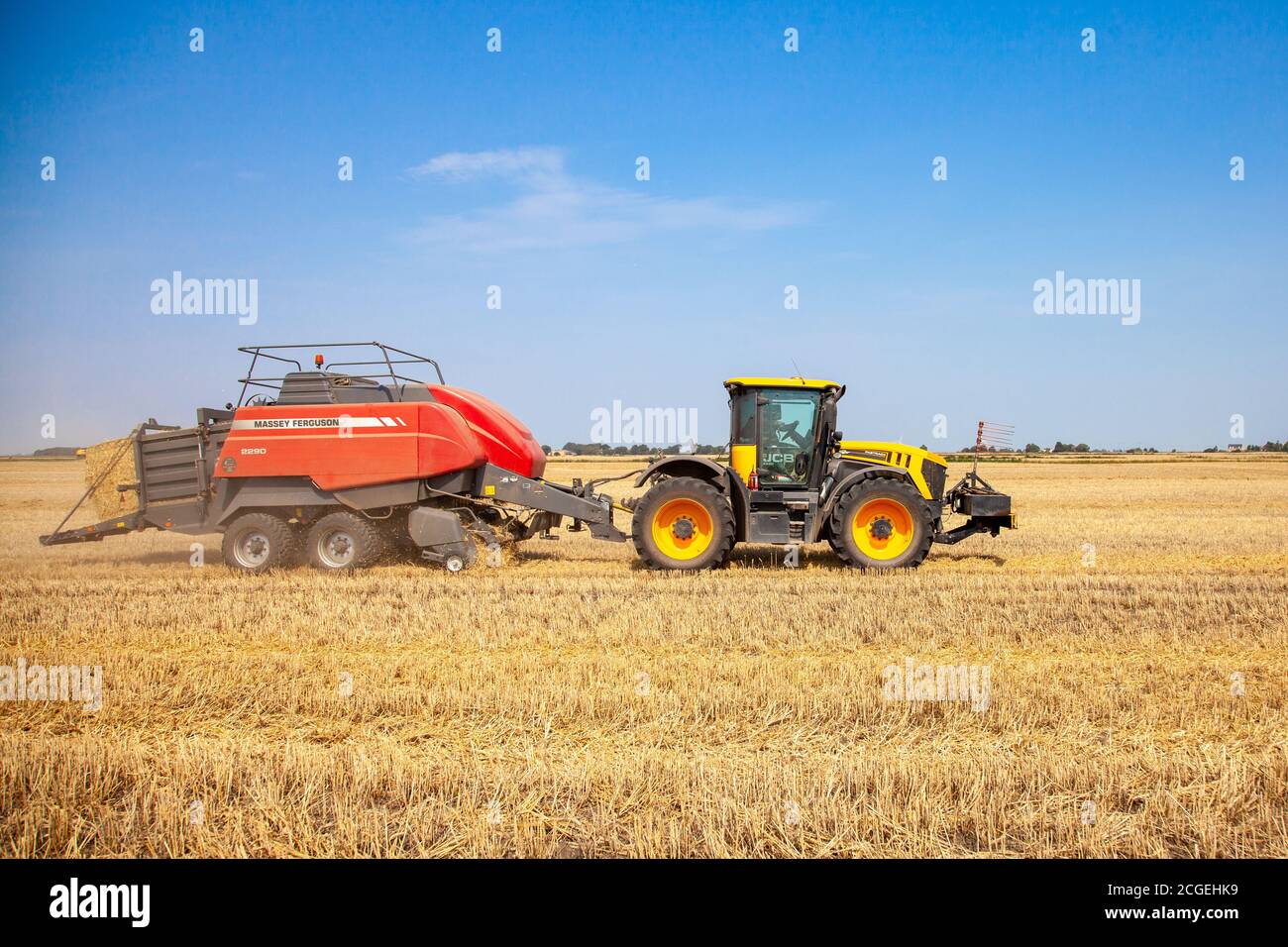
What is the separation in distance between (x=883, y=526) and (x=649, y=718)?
→ 5914 mm

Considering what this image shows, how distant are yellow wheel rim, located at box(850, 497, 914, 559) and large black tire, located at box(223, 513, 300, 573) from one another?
714 cm

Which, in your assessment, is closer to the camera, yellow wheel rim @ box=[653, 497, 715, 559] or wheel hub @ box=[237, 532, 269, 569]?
yellow wheel rim @ box=[653, 497, 715, 559]

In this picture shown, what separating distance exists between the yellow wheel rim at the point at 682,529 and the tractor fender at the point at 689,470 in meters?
0.40

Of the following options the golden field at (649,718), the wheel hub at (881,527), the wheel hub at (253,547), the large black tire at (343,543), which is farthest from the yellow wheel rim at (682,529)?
the wheel hub at (253,547)

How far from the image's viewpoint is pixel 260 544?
10789mm

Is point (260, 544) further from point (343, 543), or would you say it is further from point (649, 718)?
point (649, 718)

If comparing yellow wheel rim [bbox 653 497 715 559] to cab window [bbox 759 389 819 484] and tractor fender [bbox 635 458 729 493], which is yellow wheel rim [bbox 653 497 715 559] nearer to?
tractor fender [bbox 635 458 729 493]

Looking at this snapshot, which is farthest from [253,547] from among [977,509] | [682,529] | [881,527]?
[977,509]

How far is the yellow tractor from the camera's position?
33.3ft

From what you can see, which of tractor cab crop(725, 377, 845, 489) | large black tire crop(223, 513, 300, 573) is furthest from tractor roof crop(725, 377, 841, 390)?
large black tire crop(223, 513, 300, 573)

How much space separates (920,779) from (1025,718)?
4.67ft

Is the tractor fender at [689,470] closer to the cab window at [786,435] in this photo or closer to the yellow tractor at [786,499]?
the yellow tractor at [786,499]

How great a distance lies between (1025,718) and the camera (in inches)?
200
